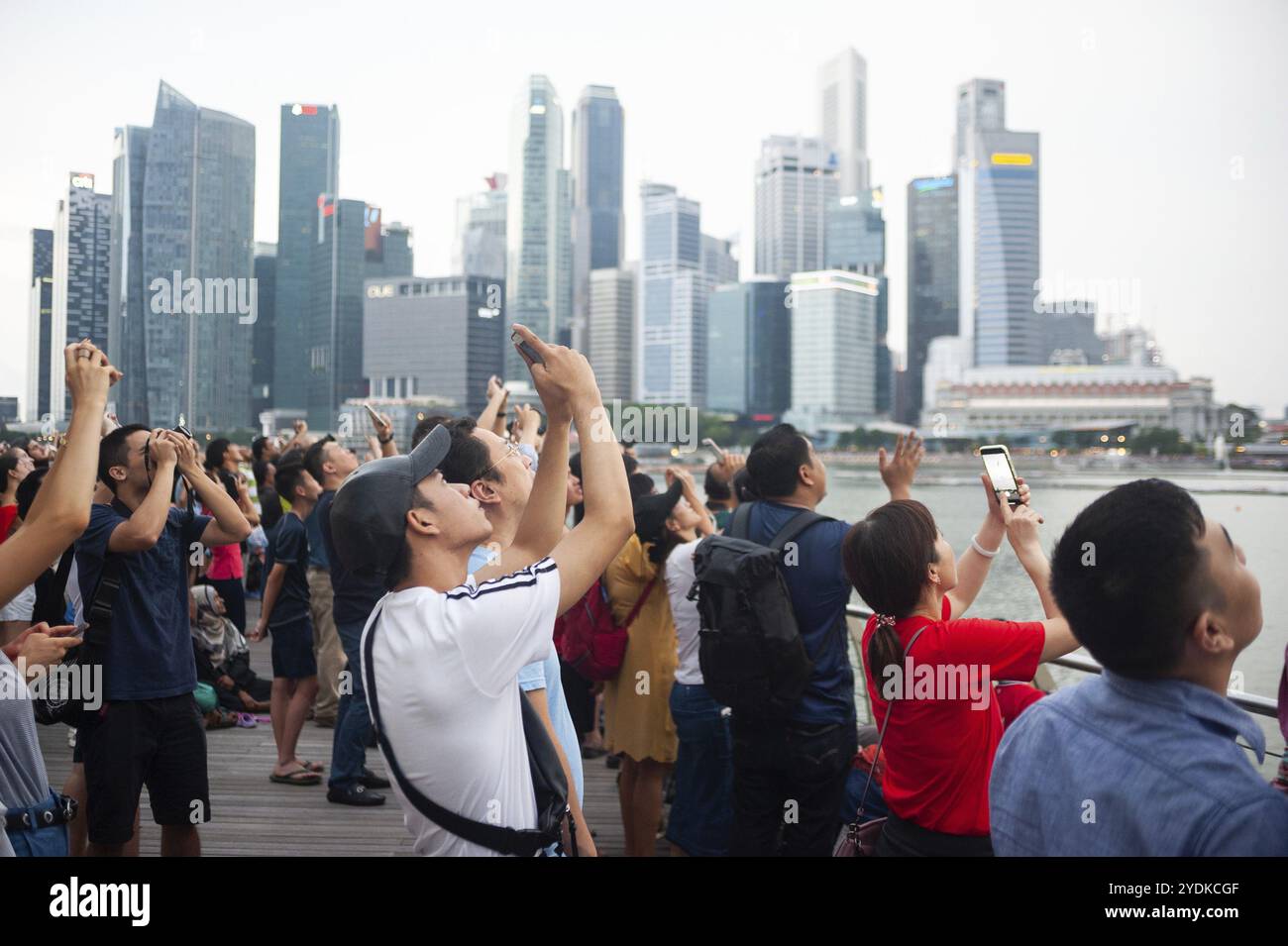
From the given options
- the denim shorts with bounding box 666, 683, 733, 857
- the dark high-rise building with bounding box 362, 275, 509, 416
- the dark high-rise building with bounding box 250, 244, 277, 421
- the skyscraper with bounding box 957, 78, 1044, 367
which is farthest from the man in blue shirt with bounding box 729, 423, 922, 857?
the skyscraper with bounding box 957, 78, 1044, 367

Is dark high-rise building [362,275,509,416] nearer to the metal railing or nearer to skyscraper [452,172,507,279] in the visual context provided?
skyscraper [452,172,507,279]

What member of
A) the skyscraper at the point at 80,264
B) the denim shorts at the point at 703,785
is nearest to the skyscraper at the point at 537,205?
the skyscraper at the point at 80,264

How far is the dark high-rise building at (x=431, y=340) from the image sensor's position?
267 ft

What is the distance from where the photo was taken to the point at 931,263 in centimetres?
15425

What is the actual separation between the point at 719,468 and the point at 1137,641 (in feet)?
12.7

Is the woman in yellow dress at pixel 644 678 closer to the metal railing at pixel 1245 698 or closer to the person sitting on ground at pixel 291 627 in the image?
the metal railing at pixel 1245 698

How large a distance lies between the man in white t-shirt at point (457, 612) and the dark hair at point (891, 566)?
0.77 meters

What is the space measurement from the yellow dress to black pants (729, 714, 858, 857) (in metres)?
0.68

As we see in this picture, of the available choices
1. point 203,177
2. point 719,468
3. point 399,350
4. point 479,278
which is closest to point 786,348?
point 479,278

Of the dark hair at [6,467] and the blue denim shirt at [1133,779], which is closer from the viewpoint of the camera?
the blue denim shirt at [1133,779]

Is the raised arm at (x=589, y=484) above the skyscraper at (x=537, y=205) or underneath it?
underneath

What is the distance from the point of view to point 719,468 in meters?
5.13

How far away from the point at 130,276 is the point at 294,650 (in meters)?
18.4
